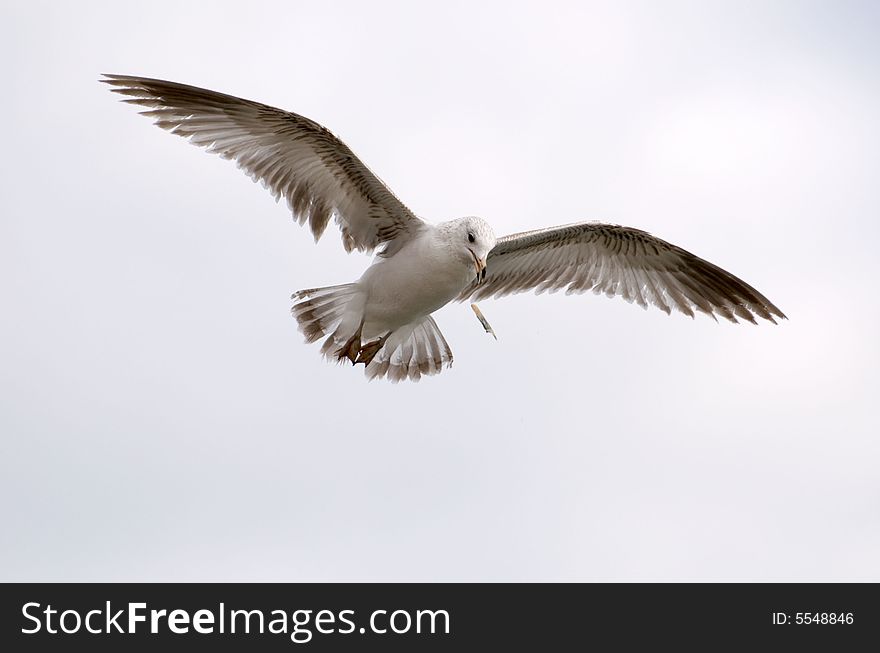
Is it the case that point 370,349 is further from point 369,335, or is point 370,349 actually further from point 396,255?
point 396,255

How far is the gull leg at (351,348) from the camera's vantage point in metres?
12.6

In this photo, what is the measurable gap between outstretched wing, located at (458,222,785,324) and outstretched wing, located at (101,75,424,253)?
134 cm

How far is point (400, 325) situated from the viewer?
12.7 m

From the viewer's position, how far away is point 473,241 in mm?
11641

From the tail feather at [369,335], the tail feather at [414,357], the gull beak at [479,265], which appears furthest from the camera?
the tail feather at [414,357]

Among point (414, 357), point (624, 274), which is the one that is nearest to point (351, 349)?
point (414, 357)

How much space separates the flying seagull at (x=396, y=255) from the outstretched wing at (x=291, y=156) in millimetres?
11

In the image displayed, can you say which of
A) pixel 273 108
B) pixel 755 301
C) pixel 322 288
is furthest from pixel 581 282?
pixel 273 108

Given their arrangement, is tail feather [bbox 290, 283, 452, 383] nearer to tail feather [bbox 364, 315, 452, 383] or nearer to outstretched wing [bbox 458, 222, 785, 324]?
tail feather [bbox 364, 315, 452, 383]

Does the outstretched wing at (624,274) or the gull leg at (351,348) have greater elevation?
the outstretched wing at (624,274)

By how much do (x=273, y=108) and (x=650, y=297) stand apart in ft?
14.6

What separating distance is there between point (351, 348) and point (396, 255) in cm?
100

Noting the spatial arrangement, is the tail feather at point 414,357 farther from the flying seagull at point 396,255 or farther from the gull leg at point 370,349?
the gull leg at point 370,349

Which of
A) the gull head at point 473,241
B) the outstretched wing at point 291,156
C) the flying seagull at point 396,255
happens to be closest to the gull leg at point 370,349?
the flying seagull at point 396,255
